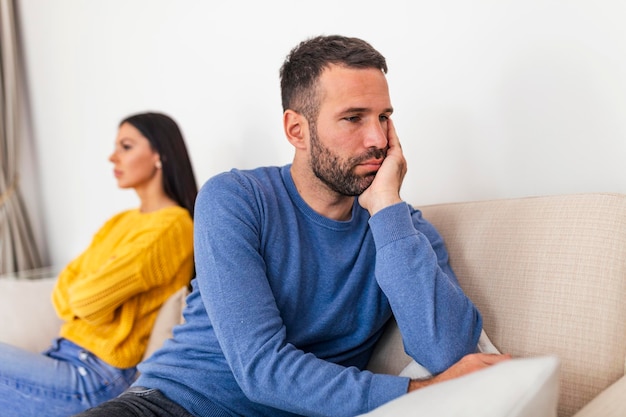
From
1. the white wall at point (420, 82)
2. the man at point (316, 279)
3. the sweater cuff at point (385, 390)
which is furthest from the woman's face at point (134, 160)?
the sweater cuff at point (385, 390)

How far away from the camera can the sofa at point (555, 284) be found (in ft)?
3.58

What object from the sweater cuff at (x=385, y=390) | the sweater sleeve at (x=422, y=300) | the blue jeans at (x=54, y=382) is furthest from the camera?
the blue jeans at (x=54, y=382)

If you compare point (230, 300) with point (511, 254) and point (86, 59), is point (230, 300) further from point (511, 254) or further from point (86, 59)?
point (86, 59)

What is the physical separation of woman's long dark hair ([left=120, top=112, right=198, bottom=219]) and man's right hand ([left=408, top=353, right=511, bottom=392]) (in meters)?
1.21

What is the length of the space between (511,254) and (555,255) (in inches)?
3.6

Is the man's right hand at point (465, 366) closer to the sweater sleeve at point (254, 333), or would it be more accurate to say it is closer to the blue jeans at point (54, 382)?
the sweater sleeve at point (254, 333)

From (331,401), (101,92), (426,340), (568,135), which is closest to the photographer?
(331,401)

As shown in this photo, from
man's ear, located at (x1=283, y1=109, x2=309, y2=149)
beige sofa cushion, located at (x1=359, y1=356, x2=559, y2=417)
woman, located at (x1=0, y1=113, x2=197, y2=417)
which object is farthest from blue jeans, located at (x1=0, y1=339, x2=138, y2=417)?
beige sofa cushion, located at (x1=359, y1=356, x2=559, y2=417)

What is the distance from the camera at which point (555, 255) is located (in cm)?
120

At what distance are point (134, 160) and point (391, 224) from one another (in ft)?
4.04

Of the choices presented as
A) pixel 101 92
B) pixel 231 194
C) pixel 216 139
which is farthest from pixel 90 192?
pixel 231 194

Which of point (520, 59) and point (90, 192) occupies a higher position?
point (520, 59)

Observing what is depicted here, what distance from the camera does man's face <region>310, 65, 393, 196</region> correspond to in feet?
4.17

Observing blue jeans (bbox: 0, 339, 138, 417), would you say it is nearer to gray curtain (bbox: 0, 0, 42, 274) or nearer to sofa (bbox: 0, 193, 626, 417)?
sofa (bbox: 0, 193, 626, 417)
